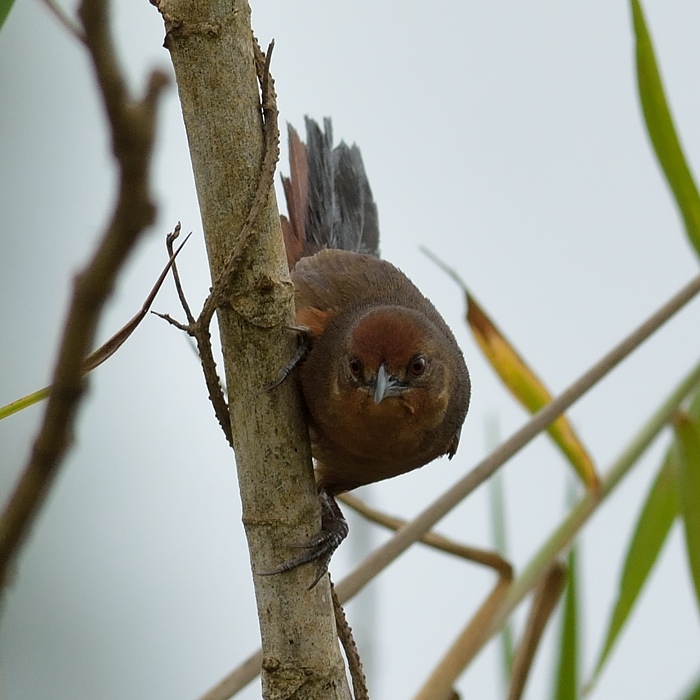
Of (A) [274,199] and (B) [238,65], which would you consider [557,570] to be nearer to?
(A) [274,199]

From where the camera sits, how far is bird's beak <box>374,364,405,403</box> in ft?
6.72

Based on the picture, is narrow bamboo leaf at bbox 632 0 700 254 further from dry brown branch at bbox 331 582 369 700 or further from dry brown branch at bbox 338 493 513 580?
dry brown branch at bbox 331 582 369 700

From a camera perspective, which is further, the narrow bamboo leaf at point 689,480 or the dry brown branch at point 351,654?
the narrow bamboo leaf at point 689,480

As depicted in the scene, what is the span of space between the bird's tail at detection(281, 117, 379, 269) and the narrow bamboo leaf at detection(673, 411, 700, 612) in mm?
1035

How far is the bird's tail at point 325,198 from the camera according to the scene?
2523mm

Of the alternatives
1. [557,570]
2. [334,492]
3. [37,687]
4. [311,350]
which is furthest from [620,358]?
[37,687]

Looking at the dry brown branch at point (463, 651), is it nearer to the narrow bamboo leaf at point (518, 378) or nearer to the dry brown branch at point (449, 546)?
the dry brown branch at point (449, 546)

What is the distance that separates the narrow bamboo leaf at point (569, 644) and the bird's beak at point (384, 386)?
477 millimetres

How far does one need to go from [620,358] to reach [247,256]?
0.77 meters

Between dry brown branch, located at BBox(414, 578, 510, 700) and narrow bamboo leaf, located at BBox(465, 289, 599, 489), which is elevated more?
narrow bamboo leaf, located at BBox(465, 289, 599, 489)

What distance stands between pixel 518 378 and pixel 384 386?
28 cm

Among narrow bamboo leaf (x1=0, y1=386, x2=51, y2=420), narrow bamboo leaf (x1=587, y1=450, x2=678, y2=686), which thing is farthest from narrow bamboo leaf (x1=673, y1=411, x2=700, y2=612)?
narrow bamboo leaf (x1=0, y1=386, x2=51, y2=420)

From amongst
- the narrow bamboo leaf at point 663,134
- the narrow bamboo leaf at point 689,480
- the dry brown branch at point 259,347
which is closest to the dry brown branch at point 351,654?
the dry brown branch at point 259,347

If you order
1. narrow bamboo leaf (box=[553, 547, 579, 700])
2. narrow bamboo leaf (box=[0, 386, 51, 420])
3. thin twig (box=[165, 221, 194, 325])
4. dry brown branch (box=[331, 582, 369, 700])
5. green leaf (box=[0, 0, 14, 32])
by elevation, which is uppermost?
green leaf (box=[0, 0, 14, 32])
